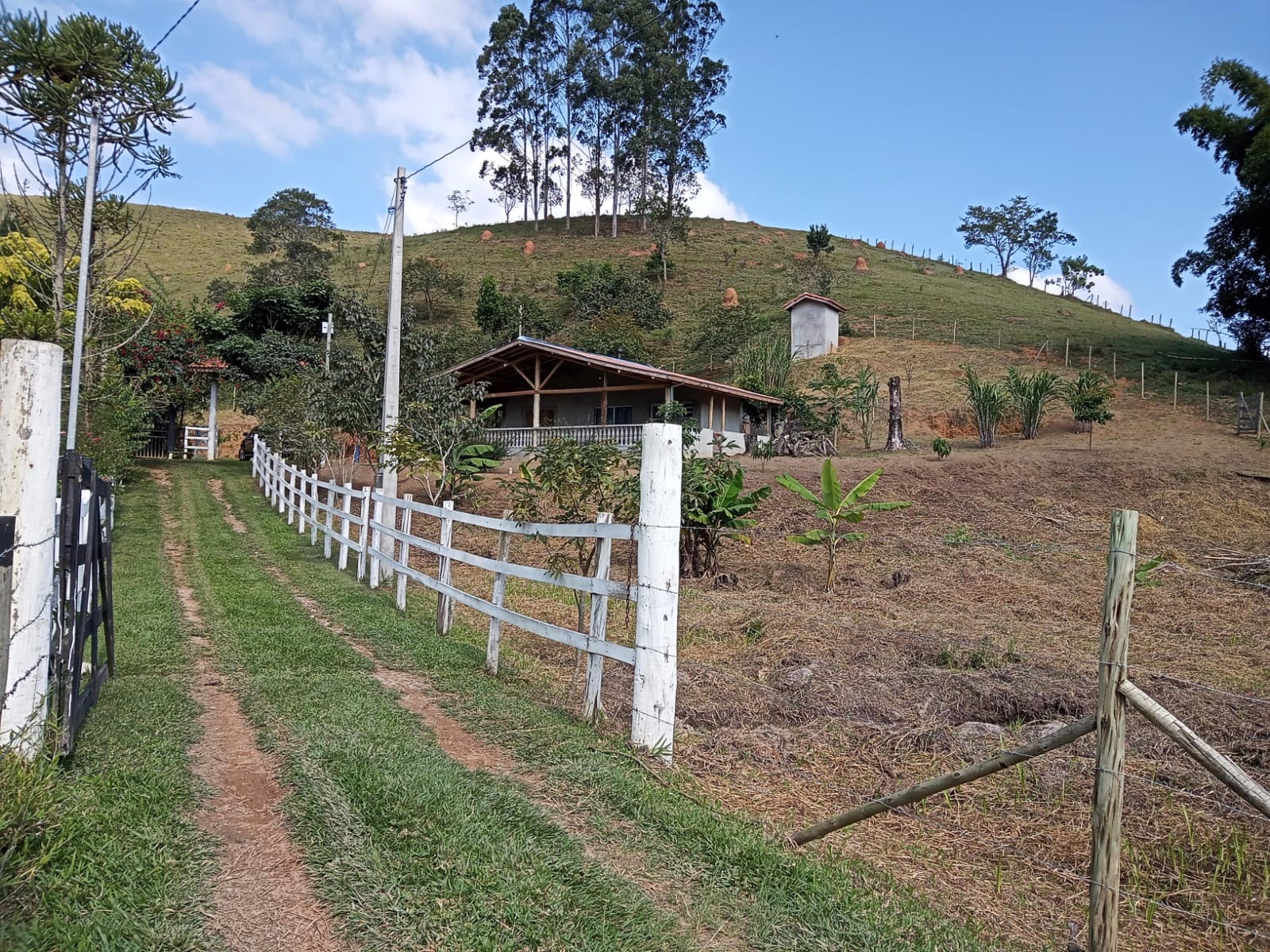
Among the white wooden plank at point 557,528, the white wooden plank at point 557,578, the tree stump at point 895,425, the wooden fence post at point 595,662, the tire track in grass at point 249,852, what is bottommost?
the tire track in grass at point 249,852

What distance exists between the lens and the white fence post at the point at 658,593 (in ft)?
16.6

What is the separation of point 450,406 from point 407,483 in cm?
790

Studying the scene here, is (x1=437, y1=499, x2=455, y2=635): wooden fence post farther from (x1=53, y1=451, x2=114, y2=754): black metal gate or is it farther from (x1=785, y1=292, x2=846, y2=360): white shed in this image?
(x1=785, y1=292, x2=846, y2=360): white shed

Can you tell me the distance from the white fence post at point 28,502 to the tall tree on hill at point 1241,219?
39360 millimetres

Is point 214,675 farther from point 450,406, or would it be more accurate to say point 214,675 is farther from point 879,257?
point 879,257

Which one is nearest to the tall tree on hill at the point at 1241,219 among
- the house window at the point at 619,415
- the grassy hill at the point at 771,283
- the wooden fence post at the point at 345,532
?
the grassy hill at the point at 771,283

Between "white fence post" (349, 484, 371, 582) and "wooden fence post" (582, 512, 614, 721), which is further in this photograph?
"white fence post" (349, 484, 371, 582)

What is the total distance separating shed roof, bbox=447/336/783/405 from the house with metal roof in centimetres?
3

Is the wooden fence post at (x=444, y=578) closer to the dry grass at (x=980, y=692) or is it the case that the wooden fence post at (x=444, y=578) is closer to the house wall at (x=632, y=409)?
the dry grass at (x=980, y=692)

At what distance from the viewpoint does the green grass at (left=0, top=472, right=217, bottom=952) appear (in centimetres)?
296

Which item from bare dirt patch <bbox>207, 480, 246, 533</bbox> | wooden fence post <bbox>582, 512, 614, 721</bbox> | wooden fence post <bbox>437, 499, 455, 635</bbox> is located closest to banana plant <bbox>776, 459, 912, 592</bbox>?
wooden fence post <bbox>437, 499, 455, 635</bbox>

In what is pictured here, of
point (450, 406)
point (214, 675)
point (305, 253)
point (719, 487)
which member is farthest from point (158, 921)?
point (305, 253)

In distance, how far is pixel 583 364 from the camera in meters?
29.0

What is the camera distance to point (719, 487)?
1301 centimetres
